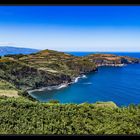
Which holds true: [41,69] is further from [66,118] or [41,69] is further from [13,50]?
[66,118]

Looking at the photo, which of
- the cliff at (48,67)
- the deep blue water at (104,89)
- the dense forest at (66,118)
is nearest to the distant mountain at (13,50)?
the cliff at (48,67)

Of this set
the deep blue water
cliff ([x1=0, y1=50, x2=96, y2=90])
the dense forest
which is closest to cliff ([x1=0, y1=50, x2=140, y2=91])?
cliff ([x1=0, y1=50, x2=96, y2=90])

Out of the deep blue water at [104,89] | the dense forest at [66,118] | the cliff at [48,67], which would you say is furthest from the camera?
the cliff at [48,67]

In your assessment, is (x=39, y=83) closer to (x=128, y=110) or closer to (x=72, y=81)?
(x=72, y=81)

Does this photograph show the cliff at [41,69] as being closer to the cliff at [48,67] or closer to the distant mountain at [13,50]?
the cliff at [48,67]

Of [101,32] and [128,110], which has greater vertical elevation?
[101,32]
